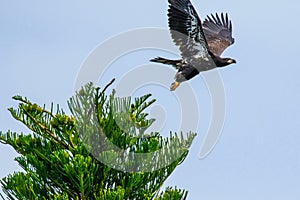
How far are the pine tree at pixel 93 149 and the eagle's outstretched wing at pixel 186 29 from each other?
117 inches

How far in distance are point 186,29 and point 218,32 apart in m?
4.29

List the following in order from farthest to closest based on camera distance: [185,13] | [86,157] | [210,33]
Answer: [210,33] → [185,13] → [86,157]

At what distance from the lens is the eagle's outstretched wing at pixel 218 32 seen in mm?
14117

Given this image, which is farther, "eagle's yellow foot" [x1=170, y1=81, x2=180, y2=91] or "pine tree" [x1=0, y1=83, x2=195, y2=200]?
"eagle's yellow foot" [x1=170, y1=81, x2=180, y2=91]

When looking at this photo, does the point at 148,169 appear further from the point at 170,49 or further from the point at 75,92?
the point at 170,49

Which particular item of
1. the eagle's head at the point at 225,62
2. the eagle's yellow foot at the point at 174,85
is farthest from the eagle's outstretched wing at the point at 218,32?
the eagle's yellow foot at the point at 174,85

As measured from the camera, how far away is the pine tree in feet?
26.7

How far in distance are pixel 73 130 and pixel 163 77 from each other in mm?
3099

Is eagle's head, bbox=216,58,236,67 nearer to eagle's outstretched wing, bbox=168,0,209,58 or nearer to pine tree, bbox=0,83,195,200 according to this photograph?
eagle's outstretched wing, bbox=168,0,209,58

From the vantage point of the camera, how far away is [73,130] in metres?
8.23

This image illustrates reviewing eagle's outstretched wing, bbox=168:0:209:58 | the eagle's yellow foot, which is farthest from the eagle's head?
the eagle's yellow foot

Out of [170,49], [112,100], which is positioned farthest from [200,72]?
[112,100]

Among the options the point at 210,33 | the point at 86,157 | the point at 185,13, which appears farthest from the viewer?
the point at 210,33

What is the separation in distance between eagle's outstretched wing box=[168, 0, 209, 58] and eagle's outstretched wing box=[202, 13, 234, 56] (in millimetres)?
2260
